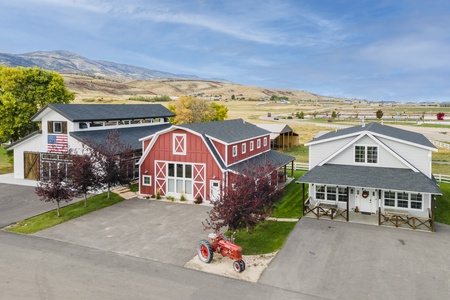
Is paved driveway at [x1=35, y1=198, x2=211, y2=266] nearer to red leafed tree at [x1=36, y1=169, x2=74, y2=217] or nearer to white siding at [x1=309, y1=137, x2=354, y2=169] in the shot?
red leafed tree at [x1=36, y1=169, x2=74, y2=217]

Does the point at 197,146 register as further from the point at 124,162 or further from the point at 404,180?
the point at 404,180

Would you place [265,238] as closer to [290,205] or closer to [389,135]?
[290,205]

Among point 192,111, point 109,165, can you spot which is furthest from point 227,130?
point 192,111

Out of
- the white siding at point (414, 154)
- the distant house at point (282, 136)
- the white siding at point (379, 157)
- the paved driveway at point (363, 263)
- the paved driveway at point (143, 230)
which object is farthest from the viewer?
the distant house at point (282, 136)

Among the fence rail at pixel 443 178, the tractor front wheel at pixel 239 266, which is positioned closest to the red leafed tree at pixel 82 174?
the tractor front wheel at pixel 239 266

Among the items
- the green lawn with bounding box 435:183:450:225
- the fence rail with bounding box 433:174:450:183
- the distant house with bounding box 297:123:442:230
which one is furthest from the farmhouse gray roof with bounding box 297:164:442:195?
the fence rail with bounding box 433:174:450:183

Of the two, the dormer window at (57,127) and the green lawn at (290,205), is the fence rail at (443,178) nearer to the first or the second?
the green lawn at (290,205)
